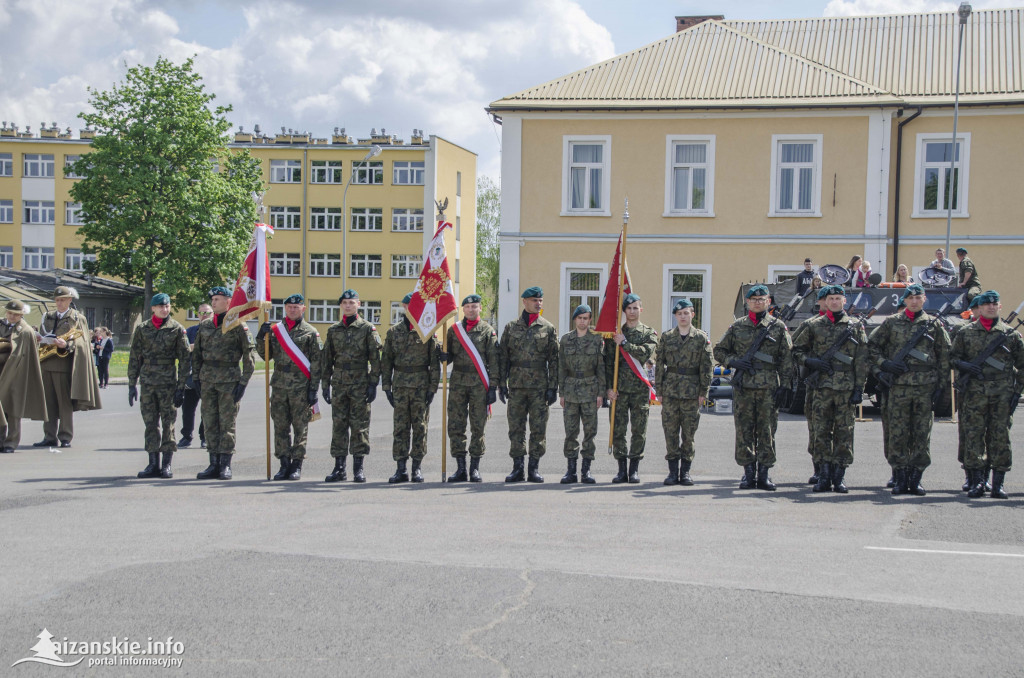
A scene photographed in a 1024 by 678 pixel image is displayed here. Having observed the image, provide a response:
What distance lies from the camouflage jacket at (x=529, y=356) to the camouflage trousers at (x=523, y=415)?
8 centimetres

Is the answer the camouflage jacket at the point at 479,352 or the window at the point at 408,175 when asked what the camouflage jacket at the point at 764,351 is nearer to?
the camouflage jacket at the point at 479,352

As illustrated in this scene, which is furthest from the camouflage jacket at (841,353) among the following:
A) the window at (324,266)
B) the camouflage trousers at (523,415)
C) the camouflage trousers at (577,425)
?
the window at (324,266)

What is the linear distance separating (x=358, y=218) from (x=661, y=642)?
57363 mm

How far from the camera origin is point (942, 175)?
1049 inches

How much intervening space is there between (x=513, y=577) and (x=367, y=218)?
55967 millimetres

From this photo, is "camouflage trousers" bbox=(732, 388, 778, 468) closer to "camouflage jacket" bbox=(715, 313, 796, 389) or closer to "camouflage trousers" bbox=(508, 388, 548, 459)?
"camouflage jacket" bbox=(715, 313, 796, 389)

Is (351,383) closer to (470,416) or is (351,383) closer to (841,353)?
(470,416)

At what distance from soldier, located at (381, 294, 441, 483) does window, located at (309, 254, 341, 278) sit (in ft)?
167

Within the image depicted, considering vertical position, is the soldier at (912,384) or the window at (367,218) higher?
the window at (367,218)

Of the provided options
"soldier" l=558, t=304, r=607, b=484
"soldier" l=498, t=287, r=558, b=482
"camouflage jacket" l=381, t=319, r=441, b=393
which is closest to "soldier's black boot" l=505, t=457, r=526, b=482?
"soldier" l=498, t=287, r=558, b=482

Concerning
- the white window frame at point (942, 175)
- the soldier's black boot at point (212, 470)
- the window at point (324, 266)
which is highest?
the white window frame at point (942, 175)

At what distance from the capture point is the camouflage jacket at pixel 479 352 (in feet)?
33.5

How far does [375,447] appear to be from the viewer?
43.1 ft

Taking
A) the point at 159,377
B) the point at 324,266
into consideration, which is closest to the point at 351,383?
the point at 159,377
